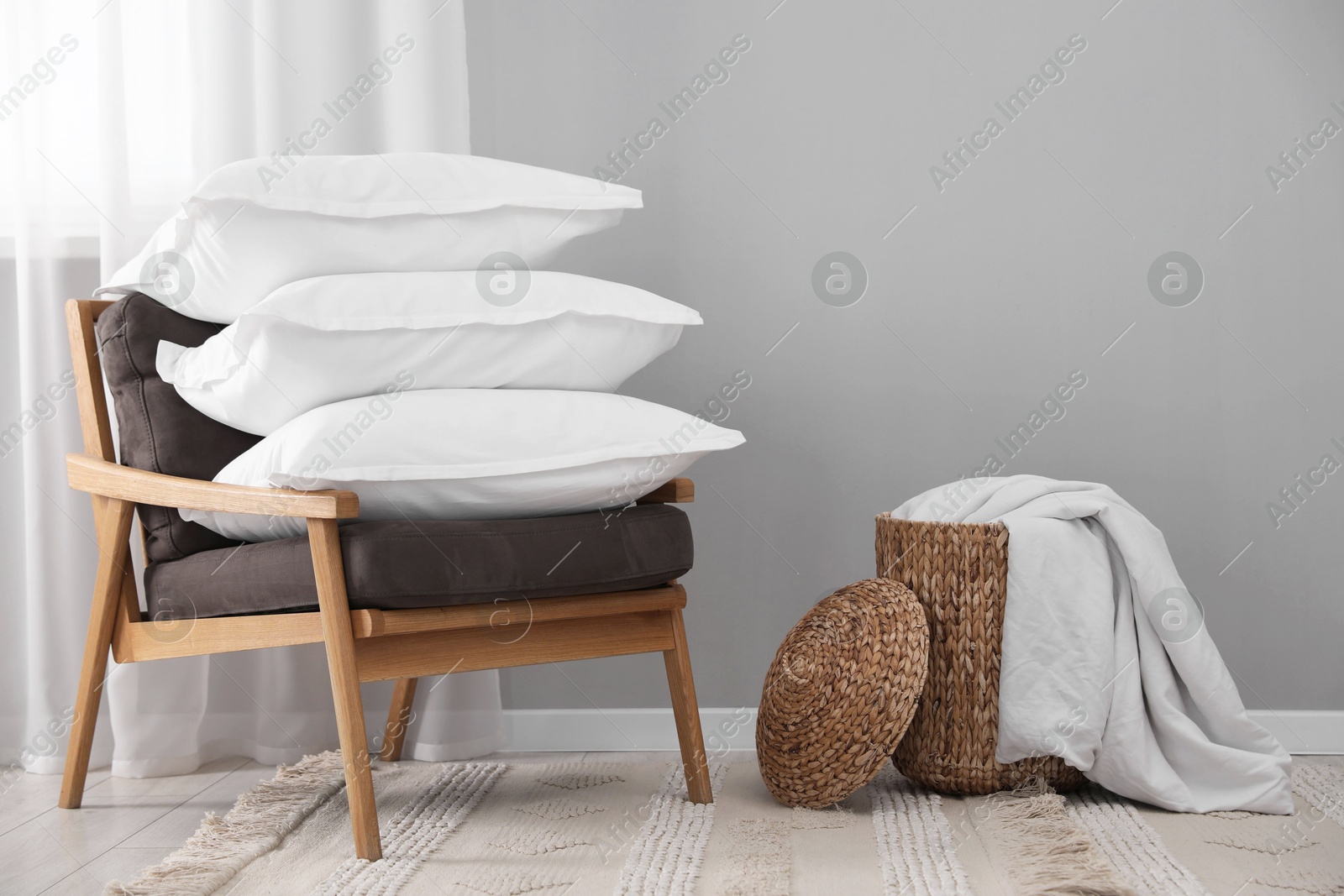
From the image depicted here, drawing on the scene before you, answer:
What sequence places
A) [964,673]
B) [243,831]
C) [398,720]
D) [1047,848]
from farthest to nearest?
[398,720] < [964,673] < [243,831] < [1047,848]

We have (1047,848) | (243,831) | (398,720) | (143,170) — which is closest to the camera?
(1047,848)

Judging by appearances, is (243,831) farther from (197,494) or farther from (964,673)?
(964,673)

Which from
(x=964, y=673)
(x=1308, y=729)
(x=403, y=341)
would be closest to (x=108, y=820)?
(x=403, y=341)

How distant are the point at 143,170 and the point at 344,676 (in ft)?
3.70

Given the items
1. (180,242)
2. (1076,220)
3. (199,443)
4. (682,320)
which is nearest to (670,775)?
(682,320)

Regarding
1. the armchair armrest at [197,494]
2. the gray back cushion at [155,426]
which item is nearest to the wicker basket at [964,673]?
the armchair armrest at [197,494]

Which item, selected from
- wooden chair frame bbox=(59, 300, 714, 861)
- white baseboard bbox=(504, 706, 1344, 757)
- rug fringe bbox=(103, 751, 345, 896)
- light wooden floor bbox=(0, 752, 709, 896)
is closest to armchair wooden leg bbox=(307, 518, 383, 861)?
wooden chair frame bbox=(59, 300, 714, 861)

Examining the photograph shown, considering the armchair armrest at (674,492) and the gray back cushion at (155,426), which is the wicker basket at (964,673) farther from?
the gray back cushion at (155,426)

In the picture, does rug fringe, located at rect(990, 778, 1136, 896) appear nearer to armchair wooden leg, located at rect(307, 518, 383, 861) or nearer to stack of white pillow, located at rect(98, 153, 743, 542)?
stack of white pillow, located at rect(98, 153, 743, 542)

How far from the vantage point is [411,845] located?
122 centimetres

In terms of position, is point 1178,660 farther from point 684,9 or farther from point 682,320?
point 684,9

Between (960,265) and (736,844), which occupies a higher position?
(960,265)

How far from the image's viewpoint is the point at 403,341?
1.28m

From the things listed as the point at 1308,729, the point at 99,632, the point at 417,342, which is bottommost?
the point at 1308,729
